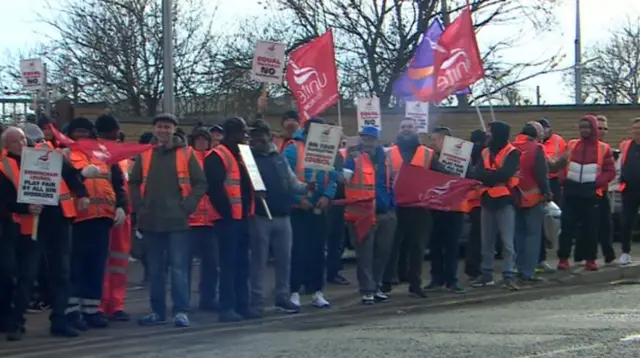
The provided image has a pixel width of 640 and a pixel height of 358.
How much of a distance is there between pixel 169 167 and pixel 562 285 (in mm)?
5917

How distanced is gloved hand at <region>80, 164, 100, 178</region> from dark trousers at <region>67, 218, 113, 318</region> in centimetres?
45

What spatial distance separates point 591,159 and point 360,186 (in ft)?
14.2

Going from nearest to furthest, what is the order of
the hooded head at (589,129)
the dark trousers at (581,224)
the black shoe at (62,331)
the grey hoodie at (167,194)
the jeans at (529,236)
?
1. the black shoe at (62,331)
2. the grey hoodie at (167,194)
3. the jeans at (529,236)
4. the hooded head at (589,129)
5. the dark trousers at (581,224)

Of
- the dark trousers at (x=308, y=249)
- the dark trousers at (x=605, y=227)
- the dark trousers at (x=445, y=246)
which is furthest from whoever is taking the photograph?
the dark trousers at (x=605, y=227)

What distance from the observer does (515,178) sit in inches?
549

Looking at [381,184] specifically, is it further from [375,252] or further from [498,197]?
[498,197]

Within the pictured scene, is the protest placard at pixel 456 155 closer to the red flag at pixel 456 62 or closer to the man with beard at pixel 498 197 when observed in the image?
the man with beard at pixel 498 197

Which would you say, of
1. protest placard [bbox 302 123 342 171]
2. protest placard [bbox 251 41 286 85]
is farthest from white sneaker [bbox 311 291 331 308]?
protest placard [bbox 251 41 286 85]

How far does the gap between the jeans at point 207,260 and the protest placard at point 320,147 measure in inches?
50.3

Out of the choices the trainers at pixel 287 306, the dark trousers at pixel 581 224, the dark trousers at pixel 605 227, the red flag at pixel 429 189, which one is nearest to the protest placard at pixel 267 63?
the red flag at pixel 429 189

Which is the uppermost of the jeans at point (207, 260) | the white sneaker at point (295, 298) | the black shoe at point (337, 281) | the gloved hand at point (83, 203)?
the gloved hand at point (83, 203)

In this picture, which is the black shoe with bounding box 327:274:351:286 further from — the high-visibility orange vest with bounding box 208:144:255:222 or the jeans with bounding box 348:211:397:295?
the high-visibility orange vest with bounding box 208:144:255:222

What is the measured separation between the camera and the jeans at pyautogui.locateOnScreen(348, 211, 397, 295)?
12500mm

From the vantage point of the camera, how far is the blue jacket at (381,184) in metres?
12.6
